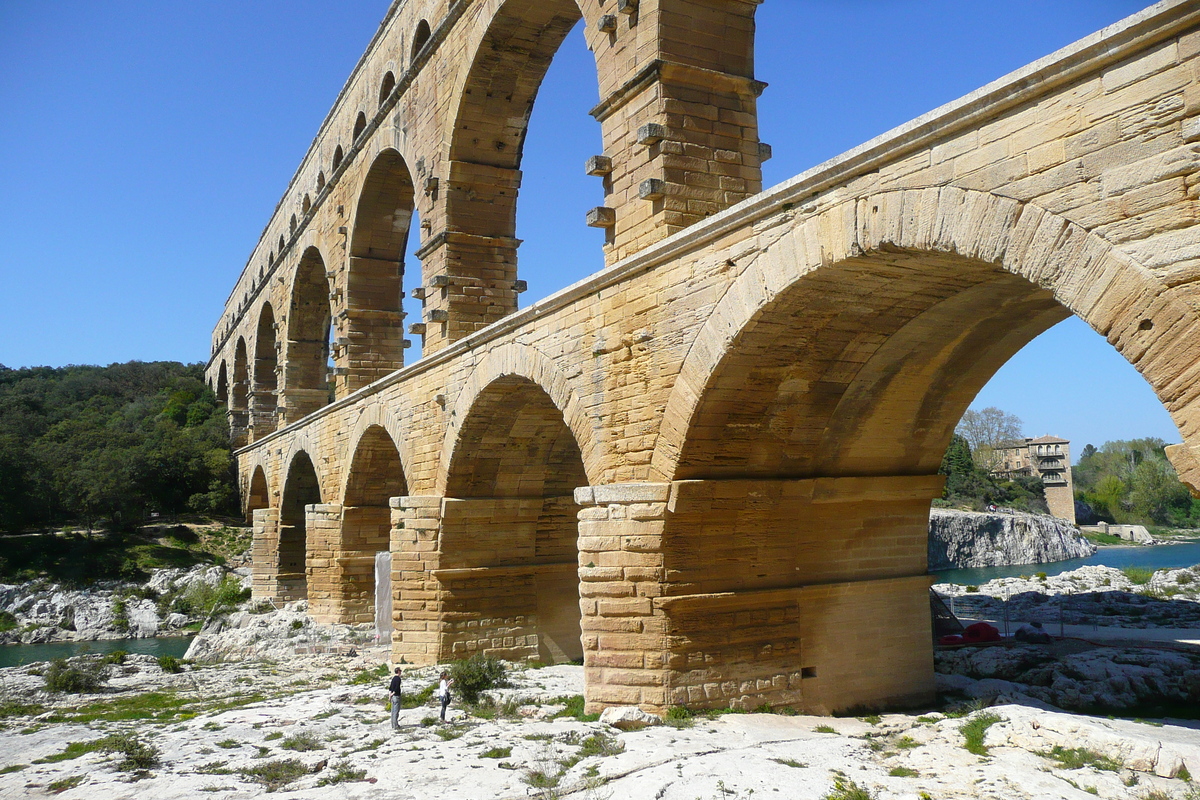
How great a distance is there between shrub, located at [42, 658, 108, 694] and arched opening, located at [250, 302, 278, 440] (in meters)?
15.8

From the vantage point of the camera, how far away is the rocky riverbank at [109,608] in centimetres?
2319

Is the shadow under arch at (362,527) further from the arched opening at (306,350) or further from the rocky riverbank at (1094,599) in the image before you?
the rocky riverbank at (1094,599)

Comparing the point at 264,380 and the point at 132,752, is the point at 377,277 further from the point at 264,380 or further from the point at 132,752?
the point at 264,380

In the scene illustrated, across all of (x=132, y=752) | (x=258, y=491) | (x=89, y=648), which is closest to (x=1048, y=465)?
(x=258, y=491)

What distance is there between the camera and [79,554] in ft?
88.3

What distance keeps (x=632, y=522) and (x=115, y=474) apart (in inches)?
1117

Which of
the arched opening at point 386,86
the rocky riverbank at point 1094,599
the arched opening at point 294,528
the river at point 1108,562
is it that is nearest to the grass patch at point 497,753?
the rocky riverbank at point 1094,599

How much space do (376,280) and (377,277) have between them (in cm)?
6

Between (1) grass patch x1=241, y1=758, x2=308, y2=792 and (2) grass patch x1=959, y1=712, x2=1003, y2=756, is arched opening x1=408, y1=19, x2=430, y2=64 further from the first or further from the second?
Result: (2) grass patch x1=959, y1=712, x2=1003, y2=756

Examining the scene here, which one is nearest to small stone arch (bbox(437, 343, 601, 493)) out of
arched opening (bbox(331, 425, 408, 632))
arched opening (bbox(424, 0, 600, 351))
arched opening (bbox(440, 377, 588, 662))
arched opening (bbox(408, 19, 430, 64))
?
arched opening (bbox(440, 377, 588, 662))

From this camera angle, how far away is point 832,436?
24.3 feet

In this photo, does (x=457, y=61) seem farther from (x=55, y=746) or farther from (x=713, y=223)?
(x=55, y=746)

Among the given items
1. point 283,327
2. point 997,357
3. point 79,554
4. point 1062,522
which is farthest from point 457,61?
point 1062,522

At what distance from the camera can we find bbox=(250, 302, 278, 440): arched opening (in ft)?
94.5
